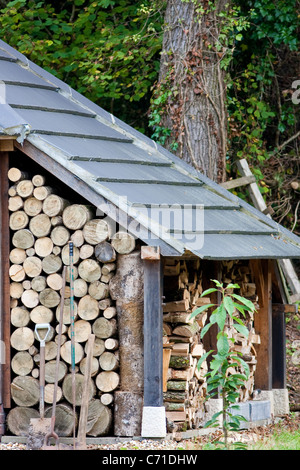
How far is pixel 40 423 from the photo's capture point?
6500 millimetres

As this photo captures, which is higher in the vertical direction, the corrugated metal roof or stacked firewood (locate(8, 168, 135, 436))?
the corrugated metal roof

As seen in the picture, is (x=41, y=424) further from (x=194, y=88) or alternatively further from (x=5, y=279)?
(x=194, y=88)

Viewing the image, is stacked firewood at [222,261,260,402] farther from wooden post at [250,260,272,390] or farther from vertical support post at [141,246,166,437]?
vertical support post at [141,246,166,437]

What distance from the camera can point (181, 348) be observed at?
7.23 m

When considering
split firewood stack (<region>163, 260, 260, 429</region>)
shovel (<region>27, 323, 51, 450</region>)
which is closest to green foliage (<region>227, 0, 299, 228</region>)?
split firewood stack (<region>163, 260, 260, 429</region>)

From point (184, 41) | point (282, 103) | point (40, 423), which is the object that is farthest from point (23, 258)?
point (282, 103)

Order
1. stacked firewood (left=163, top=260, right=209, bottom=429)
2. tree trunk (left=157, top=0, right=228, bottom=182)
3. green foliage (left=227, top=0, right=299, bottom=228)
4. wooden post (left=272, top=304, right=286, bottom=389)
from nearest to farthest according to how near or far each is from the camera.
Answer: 1. stacked firewood (left=163, top=260, right=209, bottom=429)
2. wooden post (left=272, top=304, right=286, bottom=389)
3. tree trunk (left=157, top=0, right=228, bottom=182)
4. green foliage (left=227, top=0, right=299, bottom=228)

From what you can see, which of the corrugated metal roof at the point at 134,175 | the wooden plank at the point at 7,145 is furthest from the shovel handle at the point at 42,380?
the wooden plank at the point at 7,145

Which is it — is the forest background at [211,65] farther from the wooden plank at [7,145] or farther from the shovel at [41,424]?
the shovel at [41,424]

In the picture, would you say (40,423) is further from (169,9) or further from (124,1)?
(124,1)

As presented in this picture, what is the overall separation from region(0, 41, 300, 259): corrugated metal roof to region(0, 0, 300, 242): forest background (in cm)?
196

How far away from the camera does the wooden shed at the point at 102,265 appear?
256 inches

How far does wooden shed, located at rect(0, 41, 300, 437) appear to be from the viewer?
6.50m
